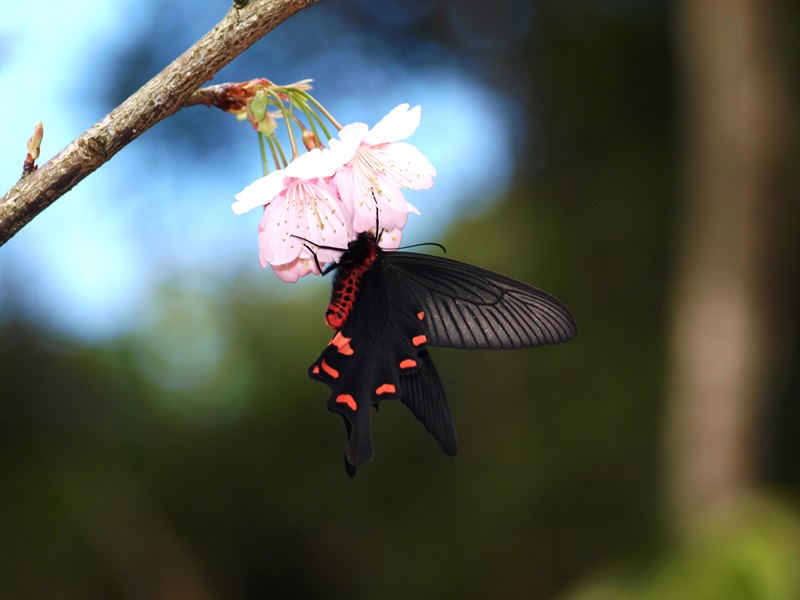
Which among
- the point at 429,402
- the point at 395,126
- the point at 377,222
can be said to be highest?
the point at 395,126

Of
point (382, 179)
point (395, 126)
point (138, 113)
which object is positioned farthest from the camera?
point (382, 179)

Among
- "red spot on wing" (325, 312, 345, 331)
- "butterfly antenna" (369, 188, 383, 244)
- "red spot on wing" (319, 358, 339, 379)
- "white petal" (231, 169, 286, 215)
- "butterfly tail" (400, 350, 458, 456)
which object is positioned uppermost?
"white petal" (231, 169, 286, 215)

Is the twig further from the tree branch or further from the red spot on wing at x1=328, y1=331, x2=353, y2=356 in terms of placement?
the red spot on wing at x1=328, y1=331, x2=353, y2=356

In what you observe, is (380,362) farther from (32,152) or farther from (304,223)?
(32,152)

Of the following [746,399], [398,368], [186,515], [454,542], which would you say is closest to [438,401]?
[398,368]

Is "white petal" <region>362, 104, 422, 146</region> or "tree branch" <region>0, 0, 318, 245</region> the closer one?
"tree branch" <region>0, 0, 318, 245</region>

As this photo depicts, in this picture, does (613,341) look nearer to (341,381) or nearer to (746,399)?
(746,399)

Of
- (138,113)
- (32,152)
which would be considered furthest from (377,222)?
(32,152)

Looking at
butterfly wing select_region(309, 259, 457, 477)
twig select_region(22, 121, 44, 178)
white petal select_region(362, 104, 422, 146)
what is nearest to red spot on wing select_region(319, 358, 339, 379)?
butterfly wing select_region(309, 259, 457, 477)

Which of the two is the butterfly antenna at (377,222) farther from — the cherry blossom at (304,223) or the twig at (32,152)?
the twig at (32,152)
